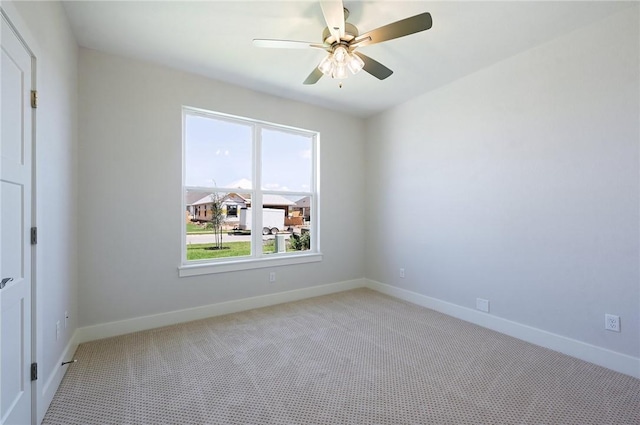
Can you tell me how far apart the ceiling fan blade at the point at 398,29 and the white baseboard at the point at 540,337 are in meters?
2.76

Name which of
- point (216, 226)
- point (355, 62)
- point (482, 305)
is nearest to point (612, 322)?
point (482, 305)

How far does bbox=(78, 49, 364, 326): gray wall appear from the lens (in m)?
2.68

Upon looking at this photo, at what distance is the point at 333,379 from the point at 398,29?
242 cm

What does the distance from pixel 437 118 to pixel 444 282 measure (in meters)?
1.99

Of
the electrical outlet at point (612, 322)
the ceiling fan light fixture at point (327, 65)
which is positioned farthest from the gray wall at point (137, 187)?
the electrical outlet at point (612, 322)

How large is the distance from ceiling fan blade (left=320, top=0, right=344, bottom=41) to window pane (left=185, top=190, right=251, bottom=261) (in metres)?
2.26

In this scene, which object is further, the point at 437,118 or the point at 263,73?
the point at 437,118

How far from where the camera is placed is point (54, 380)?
1.91m

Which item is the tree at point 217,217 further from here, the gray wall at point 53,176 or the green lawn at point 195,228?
the gray wall at point 53,176

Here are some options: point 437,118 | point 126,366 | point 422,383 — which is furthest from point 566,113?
point 126,366

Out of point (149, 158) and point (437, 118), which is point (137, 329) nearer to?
point (149, 158)

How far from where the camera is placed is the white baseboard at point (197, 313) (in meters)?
2.71

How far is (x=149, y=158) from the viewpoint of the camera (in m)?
2.95

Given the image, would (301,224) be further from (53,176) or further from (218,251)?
(53,176)
